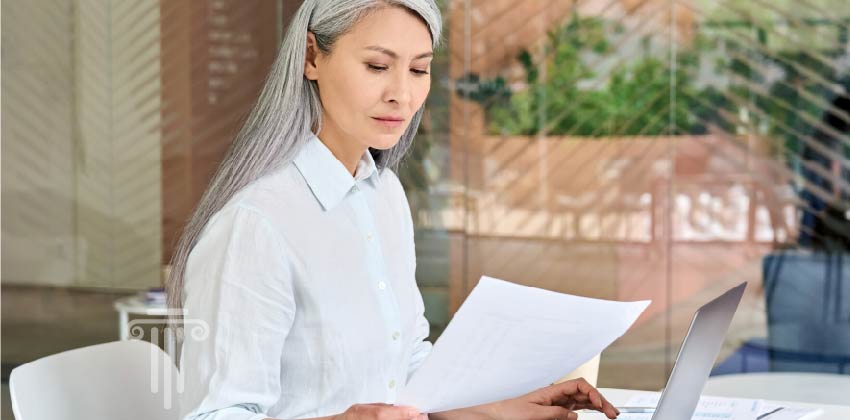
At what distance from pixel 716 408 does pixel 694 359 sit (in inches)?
23.3

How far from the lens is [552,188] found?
199 inches

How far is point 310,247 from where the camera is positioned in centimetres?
148

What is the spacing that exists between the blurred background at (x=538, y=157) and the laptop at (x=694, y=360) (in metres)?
3.69

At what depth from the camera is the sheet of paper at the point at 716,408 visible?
5.63 ft

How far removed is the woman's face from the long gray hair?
0.7 inches

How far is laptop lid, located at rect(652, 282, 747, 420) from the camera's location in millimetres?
1236

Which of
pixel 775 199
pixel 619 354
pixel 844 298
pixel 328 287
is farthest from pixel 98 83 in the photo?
pixel 328 287

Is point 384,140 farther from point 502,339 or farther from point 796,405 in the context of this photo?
point 796,405

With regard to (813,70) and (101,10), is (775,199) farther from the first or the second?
(101,10)

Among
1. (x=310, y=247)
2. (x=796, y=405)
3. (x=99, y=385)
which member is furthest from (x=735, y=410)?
(x=99, y=385)

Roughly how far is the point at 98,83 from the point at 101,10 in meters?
0.37

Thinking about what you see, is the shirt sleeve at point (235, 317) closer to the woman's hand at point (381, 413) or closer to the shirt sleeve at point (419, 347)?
the woman's hand at point (381, 413)

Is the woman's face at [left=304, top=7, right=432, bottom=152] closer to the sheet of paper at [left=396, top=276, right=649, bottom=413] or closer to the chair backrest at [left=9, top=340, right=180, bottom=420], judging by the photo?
the sheet of paper at [left=396, top=276, right=649, bottom=413]

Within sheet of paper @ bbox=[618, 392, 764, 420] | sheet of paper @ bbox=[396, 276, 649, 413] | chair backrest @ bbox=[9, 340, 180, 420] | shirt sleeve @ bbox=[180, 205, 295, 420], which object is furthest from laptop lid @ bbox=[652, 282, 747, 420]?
chair backrest @ bbox=[9, 340, 180, 420]
